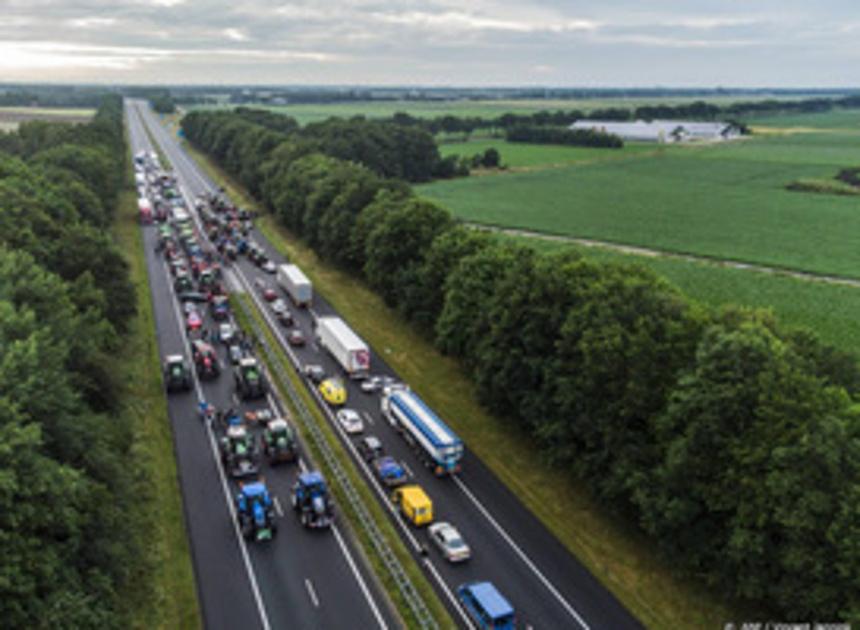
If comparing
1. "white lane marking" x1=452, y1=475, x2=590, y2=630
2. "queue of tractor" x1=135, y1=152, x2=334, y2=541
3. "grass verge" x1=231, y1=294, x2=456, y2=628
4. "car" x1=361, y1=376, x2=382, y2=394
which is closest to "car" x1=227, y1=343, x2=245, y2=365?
"queue of tractor" x1=135, y1=152, x2=334, y2=541

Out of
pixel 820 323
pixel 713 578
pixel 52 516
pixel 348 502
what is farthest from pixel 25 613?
pixel 820 323

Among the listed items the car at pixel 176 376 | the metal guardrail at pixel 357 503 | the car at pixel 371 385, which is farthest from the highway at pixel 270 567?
the car at pixel 371 385

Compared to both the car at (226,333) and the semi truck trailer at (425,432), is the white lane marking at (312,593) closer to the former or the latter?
the semi truck trailer at (425,432)

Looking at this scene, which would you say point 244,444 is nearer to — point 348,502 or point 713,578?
point 348,502

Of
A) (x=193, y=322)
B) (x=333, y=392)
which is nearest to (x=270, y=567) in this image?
(x=333, y=392)

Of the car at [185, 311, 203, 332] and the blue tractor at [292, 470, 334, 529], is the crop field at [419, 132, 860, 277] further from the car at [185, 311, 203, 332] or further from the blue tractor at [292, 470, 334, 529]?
the blue tractor at [292, 470, 334, 529]

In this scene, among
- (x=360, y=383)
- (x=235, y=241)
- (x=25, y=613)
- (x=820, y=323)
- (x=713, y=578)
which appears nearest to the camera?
(x=25, y=613)
